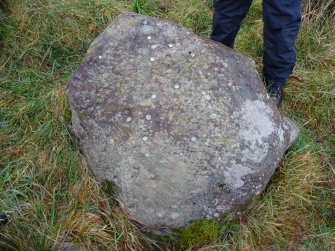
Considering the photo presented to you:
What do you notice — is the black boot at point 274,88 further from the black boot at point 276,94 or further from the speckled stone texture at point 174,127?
the speckled stone texture at point 174,127

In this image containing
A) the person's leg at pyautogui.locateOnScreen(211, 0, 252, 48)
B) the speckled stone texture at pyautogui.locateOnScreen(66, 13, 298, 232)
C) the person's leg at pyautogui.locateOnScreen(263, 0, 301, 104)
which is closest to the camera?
the speckled stone texture at pyautogui.locateOnScreen(66, 13, 298, 232)

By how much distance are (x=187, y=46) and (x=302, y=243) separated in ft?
4.07

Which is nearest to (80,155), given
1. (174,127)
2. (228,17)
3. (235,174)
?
(174,127)

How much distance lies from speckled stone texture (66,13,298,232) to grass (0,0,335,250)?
0.45 feet

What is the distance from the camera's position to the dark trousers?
8.07ft

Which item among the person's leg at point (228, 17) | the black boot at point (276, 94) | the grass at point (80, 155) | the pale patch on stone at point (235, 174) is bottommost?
the grass at point (80, 155)

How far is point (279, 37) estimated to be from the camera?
2.57 metres

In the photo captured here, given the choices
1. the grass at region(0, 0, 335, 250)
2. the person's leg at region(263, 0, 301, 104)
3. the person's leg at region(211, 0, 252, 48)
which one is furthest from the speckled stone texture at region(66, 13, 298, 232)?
the person's leg at region(211, 0, 252, 48)

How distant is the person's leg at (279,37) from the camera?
2.45 meters

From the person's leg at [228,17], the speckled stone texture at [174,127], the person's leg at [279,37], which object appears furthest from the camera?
the person's leg at [228,17]

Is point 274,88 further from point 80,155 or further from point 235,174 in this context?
point 80,155

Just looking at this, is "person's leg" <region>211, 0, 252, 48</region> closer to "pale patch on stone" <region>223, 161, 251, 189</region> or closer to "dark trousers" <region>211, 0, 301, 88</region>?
"dark trousers" <region>211, 0, 301, 88</region>

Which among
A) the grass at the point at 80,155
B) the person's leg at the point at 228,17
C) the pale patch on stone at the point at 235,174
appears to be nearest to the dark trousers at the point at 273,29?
the person's leg at the point at 228,17

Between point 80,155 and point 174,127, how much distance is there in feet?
1.83
